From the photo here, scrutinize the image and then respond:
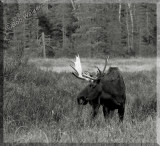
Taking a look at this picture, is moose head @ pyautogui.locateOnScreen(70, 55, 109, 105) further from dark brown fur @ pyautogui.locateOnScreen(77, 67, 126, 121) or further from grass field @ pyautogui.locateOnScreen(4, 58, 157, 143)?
grass field @ pyautogui.locateOnScreen(4, 58, 157, 143)

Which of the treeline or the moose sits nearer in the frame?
the moose

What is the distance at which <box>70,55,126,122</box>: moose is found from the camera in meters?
7.94

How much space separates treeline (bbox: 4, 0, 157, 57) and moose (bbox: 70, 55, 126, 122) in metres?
18.5

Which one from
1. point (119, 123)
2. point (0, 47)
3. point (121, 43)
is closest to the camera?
point (0, 47)

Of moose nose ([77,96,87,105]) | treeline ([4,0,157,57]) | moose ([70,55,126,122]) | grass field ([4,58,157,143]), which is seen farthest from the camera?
treeline ([4,0,157,57])

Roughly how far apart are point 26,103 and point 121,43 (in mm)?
24042

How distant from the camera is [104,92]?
8250mm

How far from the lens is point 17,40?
28141mm

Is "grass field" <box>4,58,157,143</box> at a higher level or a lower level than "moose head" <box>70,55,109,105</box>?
lower

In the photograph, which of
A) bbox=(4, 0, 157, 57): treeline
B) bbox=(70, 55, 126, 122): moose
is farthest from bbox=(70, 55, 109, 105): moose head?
bbox=(4, 0, 157, 57): treeline

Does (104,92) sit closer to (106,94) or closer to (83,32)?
(106,94)

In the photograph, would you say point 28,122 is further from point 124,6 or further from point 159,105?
point 124,6

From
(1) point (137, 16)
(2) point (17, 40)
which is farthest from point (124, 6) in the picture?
(2) point (17, 40)

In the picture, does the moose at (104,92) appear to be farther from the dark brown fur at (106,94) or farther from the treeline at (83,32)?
the treeline at (83,32)
